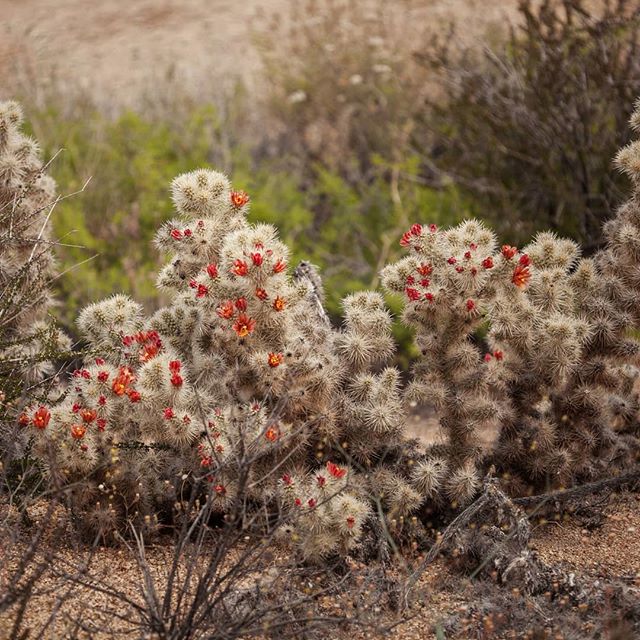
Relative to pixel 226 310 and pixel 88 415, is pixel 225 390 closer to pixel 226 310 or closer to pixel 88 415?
pixel 226 310

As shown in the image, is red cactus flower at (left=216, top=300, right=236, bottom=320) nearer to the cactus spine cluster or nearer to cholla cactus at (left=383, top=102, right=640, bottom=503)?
the cactus spine cluster

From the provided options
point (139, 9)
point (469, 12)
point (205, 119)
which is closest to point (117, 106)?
point (205, 119)

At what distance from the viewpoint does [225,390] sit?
3846 millimetres

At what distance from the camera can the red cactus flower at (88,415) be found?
3.58 metres

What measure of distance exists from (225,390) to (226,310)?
1.17 ft

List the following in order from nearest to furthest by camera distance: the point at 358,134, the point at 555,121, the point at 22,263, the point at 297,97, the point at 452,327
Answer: the point at 452,327, the point at 22,263, the point at 555,121, the point at 297,97, the point at 358,134

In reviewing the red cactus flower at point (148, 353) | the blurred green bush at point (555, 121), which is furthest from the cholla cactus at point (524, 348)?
the blurred green bush at point (555, 121)

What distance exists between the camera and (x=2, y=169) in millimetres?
4375

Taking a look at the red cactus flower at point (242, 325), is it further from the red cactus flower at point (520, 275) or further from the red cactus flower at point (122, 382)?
the red cactus flower at point (520, 275)

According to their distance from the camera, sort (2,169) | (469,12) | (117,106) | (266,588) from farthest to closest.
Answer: (469,12), (117,106), (2,169), (266,588)

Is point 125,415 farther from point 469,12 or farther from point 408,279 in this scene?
point 469,12

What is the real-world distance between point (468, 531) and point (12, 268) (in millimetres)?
2314

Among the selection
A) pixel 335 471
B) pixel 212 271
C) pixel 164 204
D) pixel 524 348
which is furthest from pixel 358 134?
pixel 335 471

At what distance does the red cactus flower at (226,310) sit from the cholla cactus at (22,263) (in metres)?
0.88
